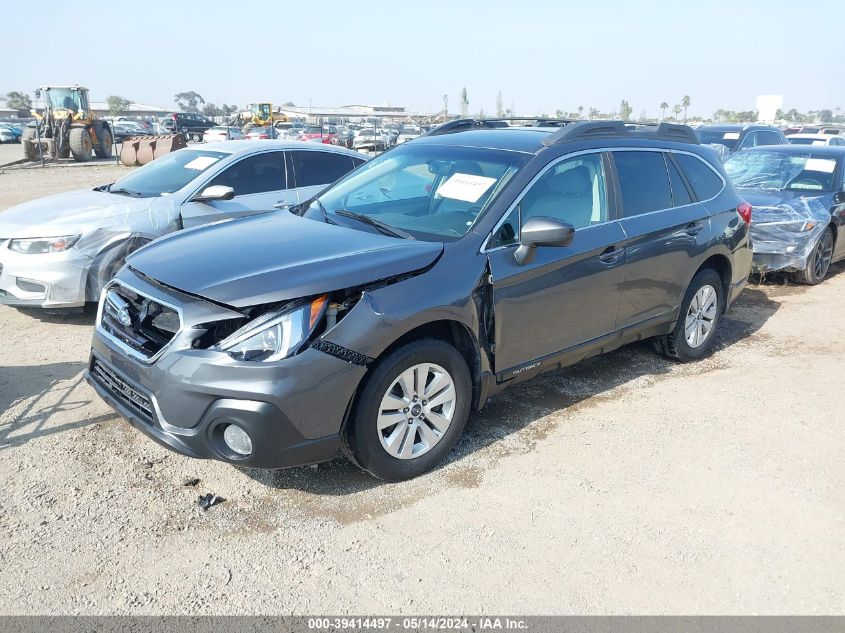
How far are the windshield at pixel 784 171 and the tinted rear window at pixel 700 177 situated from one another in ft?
12.3

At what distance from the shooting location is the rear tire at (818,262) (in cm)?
813

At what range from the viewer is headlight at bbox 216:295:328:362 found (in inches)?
119

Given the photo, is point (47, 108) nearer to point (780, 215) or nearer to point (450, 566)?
point (780, 215)

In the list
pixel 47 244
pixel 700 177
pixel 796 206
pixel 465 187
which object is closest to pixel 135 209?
pixel 47 244

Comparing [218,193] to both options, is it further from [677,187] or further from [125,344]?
[677,187]

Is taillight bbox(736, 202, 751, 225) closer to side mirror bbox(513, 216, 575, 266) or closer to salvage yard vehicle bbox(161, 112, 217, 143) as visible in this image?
side mirror bbox(513, 216, 575, 266)

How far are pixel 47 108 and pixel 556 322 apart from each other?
28.2 meters

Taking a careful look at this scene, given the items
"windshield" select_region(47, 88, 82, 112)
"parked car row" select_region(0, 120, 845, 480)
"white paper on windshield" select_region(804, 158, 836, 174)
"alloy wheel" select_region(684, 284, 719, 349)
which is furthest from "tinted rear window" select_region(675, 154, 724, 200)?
"windshield" select_region(47, 88, 82, 112)

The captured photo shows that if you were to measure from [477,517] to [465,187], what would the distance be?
1909mm

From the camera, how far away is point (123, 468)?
3660 millimetres

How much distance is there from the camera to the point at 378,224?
13.1ft

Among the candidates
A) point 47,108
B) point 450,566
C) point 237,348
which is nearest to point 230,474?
point 237,348

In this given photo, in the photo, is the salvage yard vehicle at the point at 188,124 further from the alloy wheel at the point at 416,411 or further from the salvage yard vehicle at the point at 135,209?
the alloy wheel at the point at 416,411

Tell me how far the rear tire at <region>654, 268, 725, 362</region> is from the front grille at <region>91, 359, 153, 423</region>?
3.87 m
